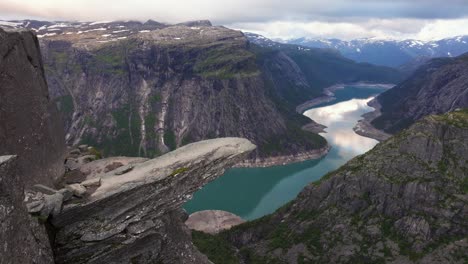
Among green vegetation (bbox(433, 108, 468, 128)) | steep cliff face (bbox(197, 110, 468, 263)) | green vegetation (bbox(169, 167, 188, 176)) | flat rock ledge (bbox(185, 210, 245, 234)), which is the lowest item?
flat rock ledge (bbox(185, 210, 245, 234))

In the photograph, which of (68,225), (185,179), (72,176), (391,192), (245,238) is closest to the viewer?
(68,225)

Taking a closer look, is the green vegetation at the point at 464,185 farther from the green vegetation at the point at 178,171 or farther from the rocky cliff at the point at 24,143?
the rocky cliff at the point at 24,143

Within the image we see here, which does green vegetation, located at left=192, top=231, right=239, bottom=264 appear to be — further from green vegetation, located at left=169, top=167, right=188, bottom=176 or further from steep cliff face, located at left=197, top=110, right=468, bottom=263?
green vegetation, located at left=169, top=167, right=188, bottom=176

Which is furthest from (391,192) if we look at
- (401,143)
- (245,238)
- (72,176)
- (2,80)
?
(2,80)

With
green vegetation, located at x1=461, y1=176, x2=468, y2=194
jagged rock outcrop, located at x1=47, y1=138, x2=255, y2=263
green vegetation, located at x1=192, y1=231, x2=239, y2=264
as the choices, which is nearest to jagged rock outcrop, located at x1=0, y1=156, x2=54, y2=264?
jagged rock outcrop, located at x1=47, y1=138, x2=255, y2=263

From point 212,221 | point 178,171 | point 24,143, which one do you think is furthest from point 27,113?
point 212,221

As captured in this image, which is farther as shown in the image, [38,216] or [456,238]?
[456,238]

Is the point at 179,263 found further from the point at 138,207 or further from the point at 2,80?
the point at 2,80
